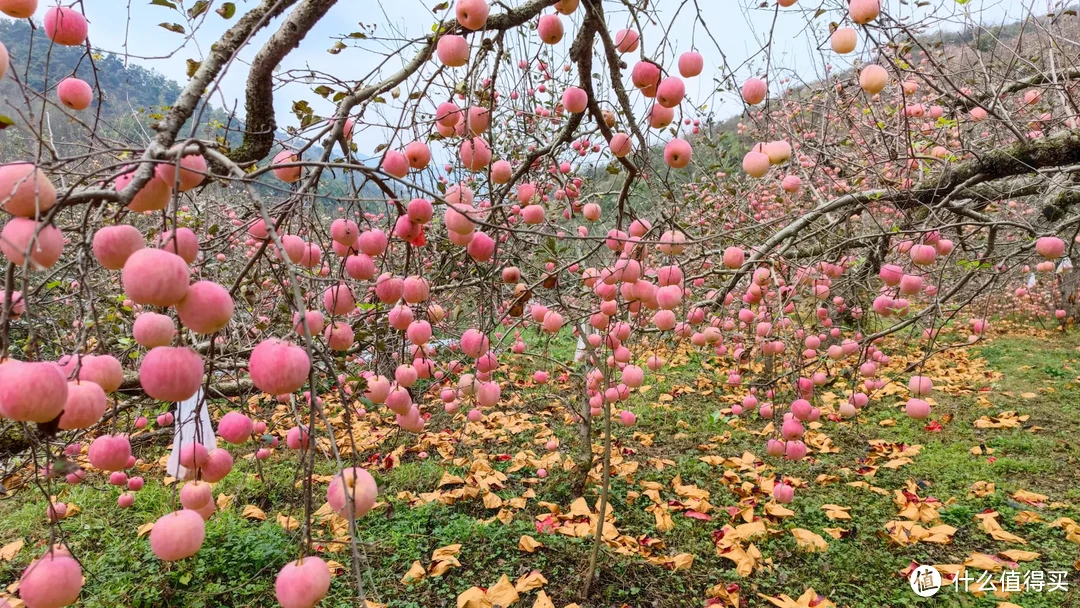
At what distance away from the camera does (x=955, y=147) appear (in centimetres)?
404

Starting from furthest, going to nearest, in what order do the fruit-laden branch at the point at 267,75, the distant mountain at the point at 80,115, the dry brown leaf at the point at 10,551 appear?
the dry brown leaf at the point at 10,551, the fruit-laden branch at the point at 267,75, the distant mountain at the point at 80,115

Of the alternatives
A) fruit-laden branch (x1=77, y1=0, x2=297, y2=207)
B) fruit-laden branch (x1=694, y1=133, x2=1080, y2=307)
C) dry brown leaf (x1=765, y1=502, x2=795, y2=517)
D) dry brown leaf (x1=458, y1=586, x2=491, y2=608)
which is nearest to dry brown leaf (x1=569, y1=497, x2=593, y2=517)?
dry brown leaf (x1=458, y1=586, x2=491, y2=608)

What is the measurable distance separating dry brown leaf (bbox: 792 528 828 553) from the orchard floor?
0.01 metres

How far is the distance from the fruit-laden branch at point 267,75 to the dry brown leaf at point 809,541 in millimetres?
2700

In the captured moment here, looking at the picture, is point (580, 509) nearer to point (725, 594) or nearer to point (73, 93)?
point (725, 594)

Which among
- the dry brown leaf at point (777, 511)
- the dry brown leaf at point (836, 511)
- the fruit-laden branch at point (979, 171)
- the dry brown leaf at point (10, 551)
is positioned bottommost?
the dry brown leaf at point (10, 551)

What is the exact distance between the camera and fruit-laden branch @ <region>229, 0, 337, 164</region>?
126cm

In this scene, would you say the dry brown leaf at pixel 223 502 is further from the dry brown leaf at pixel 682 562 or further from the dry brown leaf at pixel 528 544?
the dry brown leaf at pixel 682 562

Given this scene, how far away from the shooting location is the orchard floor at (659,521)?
2.28 metres

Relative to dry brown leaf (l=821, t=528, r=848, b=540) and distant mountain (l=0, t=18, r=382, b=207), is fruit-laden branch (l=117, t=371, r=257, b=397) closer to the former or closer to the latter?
distant mountain (l=0, t=18, r=382, b=207)

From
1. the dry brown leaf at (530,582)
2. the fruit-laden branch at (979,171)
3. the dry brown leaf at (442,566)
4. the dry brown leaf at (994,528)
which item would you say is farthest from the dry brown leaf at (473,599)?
the dry brown leaf at (994,528)

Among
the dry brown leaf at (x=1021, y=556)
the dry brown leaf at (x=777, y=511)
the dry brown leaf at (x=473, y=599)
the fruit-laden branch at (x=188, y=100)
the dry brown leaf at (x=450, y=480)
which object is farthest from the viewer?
the dry brown leaf at (x=450, y=480)

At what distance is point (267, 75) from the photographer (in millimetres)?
1404

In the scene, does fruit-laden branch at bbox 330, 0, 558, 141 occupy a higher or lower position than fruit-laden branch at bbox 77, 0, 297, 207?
higher
